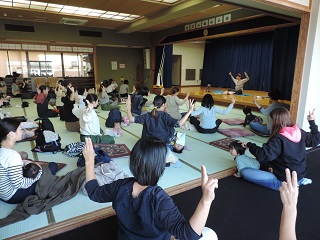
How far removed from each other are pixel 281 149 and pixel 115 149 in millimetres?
2146

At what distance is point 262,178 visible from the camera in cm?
234

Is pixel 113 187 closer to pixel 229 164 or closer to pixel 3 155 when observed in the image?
pixel 3 155

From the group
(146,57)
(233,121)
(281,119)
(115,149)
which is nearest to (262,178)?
(281,119)

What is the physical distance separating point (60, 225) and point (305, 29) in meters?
4.07

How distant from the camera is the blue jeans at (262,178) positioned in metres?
2.29

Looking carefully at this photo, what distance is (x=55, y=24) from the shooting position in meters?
9.55

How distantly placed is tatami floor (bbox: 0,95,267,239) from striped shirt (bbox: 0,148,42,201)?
7.3 inches

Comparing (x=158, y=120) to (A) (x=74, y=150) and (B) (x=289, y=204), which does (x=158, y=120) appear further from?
(B) (x=289, y=204)

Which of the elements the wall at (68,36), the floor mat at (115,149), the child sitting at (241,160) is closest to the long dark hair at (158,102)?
the floor mat at (115,149)

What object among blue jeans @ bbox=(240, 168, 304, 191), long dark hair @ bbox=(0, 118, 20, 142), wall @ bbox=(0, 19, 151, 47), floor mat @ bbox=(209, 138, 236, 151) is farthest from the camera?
wall @ bbox=(0, 19, 151, 47)

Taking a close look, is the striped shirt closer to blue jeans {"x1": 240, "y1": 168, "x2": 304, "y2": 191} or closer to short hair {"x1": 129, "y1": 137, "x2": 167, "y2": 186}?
short hair {"x1": 129, "y1": 137, "x2": 167, "y2": 186}

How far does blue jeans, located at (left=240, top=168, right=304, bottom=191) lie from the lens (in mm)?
2289

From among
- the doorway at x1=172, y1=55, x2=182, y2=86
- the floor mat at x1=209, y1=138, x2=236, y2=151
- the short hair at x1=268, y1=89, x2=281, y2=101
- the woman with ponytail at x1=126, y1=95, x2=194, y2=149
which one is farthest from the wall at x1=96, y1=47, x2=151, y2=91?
the woman with ponytail at x1=126, y1=95, x2=194, y2=149

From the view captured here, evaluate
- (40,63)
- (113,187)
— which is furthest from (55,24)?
(113,187)
